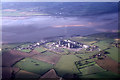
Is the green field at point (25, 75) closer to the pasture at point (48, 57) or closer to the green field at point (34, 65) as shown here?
the green field at point (34, 65)

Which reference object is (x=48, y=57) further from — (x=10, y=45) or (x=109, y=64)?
(x=10, y=45)

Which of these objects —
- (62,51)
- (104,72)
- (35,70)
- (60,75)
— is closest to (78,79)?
(60,75)

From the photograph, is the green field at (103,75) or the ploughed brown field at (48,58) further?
the ploughed brown field at (48,58)

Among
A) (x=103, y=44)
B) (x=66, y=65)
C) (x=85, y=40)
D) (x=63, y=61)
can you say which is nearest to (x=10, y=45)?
(x=63, y=61)

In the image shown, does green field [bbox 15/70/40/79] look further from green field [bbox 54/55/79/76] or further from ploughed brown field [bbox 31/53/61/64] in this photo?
ploughed brown field [bbox 31/53/61/64]

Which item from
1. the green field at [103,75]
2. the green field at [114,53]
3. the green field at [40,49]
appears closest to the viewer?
the green field at [103,75]

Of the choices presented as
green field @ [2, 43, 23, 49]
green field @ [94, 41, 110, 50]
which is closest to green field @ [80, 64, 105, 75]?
green field @ [94, 41, 110, 50]

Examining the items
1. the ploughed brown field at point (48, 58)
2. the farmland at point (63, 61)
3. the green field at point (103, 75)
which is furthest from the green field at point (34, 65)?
the green field at point (103, 75)
